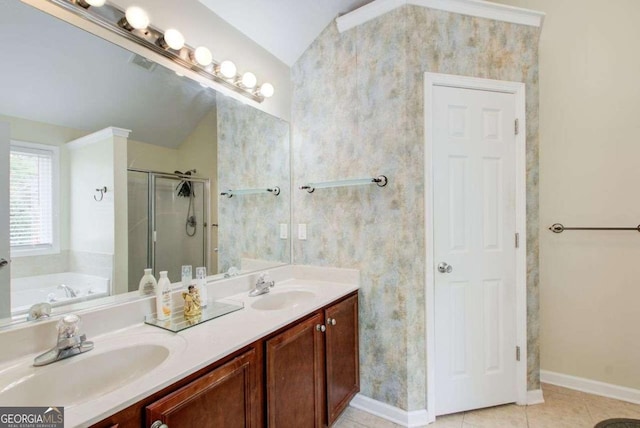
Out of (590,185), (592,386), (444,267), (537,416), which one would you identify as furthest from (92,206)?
(592,386)

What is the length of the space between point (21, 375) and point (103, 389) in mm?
225

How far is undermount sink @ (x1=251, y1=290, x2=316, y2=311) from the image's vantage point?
1752mm

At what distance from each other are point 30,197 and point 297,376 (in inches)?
50.9

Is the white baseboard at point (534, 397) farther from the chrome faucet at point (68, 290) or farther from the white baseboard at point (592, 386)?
the chrome faucet at point (68, 290)

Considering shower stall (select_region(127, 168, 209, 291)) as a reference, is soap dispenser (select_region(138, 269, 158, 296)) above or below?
below

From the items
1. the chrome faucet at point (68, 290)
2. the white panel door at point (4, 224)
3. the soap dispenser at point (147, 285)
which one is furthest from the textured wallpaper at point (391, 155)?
the white panel door at point (4, 224)

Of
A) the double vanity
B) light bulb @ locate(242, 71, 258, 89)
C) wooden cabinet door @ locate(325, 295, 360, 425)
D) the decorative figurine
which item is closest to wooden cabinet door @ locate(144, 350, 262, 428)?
the double vanity

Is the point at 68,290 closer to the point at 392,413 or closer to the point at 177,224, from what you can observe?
the point at 177,224

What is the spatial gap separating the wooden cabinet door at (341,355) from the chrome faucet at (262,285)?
42 cm

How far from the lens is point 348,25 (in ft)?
6.52

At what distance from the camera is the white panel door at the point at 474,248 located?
6.09 feet

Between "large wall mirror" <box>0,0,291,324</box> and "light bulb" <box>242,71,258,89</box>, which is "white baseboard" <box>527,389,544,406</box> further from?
"light bulb" <box>242,71,258,89</box>

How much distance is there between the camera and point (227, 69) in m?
1.68

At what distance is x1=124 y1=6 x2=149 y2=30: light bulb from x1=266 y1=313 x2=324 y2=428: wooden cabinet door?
4.81ft
